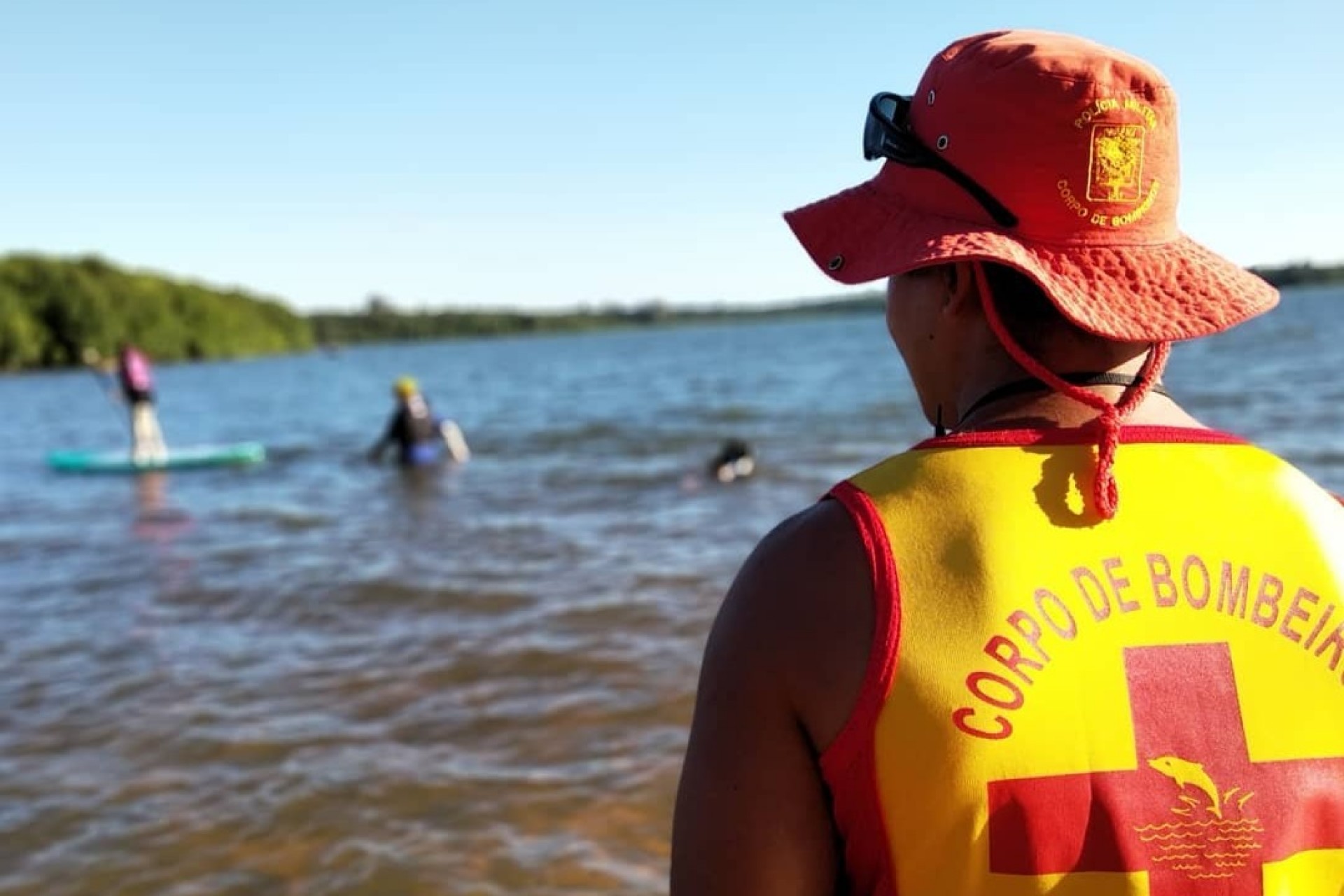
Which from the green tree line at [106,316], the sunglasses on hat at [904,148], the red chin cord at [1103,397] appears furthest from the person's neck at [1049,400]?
the green tree line at [106,316]

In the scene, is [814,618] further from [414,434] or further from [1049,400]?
[414,434]

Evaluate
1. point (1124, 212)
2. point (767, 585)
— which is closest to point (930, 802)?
point (767, 585)

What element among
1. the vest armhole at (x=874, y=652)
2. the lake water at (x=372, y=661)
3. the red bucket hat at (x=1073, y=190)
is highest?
the red bucket hat at (x=1073, y=190)

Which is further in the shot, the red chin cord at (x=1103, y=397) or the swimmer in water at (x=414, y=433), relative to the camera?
the swimmer in water at (x=414, y=433)

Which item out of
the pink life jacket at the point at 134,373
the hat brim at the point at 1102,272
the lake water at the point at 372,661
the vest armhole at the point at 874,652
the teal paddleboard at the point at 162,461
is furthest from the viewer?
the pink life jacket at the point at 134,373

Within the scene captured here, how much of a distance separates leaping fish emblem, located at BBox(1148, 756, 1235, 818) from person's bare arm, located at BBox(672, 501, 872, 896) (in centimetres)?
34

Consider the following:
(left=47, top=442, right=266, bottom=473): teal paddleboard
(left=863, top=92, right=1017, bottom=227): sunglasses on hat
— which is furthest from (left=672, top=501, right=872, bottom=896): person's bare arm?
(left=47, top=442, right=266, bottom=473): teal paddleboard

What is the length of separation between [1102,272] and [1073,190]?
0.34 ft

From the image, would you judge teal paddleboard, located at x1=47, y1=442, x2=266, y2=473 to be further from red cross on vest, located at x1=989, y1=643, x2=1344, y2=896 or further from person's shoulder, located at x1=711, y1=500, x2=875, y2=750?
red cross on vest, located at x1=989, y1=643, x2=1344, y2=896

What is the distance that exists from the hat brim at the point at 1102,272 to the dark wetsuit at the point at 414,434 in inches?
580

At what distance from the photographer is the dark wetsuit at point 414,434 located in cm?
1580

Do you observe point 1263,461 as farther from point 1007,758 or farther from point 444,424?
point 444,424

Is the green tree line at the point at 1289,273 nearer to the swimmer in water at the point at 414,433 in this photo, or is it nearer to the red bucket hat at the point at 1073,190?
the red bucket hat at the point at 1073,190

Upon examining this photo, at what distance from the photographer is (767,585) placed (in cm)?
121
